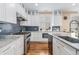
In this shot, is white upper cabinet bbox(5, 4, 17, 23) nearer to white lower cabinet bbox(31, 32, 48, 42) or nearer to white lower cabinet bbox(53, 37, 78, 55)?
white lower cabinet bbox(53, 37, 78, 55)

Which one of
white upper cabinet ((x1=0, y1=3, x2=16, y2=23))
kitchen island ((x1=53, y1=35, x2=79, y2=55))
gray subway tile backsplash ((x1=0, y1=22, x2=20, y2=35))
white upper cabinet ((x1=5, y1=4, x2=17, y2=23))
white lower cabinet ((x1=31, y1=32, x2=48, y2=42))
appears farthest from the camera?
white lower cabinet ((x1=31, y1=32, x2=48, y2=42))

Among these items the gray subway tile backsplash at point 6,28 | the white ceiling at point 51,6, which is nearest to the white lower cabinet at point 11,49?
the gray subway tile backsplash at point 6,28

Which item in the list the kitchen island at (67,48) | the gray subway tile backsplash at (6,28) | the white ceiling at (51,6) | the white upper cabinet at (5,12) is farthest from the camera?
the white ceiling at (51,6)

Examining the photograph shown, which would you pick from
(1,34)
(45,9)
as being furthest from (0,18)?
(45,9)

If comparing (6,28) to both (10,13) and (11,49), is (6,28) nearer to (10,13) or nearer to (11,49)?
(10,13)

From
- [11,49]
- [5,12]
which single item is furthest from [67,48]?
[5,12]

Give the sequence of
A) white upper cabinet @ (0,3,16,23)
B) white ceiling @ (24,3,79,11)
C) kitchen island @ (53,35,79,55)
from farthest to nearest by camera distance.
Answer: white ceiling @ (24,3,79,11)
white upper cabinet @ (0,3,16,23)
kitchen island @ (53,35,79,55)

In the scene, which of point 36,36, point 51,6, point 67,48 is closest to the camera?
point 67,48

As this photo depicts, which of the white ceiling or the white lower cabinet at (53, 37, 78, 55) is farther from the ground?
the white ceiling

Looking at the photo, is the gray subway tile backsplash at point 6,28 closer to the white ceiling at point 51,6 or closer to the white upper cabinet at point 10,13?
the white upper cabinet at point 10,13

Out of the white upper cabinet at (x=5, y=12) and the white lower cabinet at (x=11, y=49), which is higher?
the white upper cabinet at (x=5, y=12)

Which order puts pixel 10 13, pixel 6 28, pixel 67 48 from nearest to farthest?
pixel 67 48 < pixel 10 13 < pixel 6 28

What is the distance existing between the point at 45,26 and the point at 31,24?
602 millimetres

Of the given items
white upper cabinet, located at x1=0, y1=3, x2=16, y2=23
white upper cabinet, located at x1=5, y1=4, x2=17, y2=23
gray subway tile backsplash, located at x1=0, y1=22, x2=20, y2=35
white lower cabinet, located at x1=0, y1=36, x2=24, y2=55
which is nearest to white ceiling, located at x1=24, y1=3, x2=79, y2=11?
gray subway tile backsplash, located at x1=0, y1=22, x2=20, y2=35
